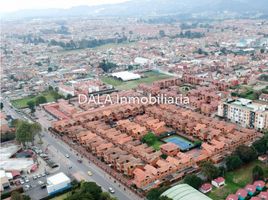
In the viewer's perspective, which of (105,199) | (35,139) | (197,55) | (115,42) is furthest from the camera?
(115,42)

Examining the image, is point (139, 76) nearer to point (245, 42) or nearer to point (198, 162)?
point (198, 162)

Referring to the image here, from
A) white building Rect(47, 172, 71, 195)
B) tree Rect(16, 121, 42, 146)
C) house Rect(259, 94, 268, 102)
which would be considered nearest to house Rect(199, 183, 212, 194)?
white building Rect(47, 172, 71, 195)

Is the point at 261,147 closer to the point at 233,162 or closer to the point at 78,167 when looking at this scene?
the point at 233,162

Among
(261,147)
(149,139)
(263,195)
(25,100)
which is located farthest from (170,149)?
(25,100)

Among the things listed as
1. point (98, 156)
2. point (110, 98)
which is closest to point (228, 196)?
→ point (98, 156)

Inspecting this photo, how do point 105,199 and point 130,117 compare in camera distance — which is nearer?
point 105,199

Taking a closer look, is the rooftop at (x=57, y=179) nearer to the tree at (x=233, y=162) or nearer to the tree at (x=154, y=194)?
the tree at (x=154, y=194)
